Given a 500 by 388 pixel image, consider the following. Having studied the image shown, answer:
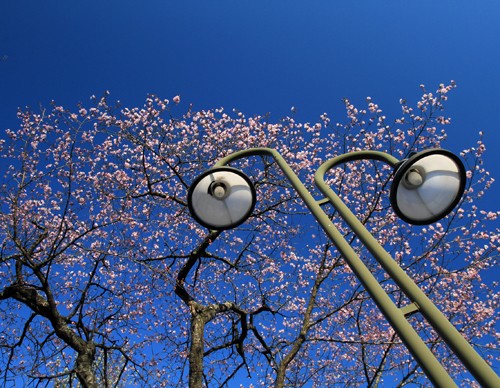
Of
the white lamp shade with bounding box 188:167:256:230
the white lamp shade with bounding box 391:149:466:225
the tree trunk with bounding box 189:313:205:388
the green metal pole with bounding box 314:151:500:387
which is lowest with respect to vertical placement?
the green metal pole with bounding box 314:151:500:387

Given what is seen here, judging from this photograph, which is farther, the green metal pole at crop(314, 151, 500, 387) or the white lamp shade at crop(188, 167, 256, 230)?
the white lamp shade at crop(188, 167, 256, 230)

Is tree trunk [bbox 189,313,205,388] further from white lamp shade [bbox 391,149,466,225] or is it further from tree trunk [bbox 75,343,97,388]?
white lamp shade [bbox 391,149,466,225]

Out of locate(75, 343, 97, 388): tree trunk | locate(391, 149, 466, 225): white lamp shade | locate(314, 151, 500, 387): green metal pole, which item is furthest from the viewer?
locate(75, 343, 97, 388): tree trunk

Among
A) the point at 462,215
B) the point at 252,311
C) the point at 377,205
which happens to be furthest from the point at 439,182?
the point at 252,311

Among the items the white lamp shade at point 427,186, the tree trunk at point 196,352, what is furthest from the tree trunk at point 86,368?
the white lamp shade at point 427,186

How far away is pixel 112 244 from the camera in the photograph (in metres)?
8.91

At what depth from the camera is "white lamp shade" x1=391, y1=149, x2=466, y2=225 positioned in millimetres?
2504

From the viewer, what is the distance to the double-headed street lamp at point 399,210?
159cm

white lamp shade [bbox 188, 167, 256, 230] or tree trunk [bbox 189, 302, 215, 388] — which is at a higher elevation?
tree trunk [bbox 189, 302, 215, 388]

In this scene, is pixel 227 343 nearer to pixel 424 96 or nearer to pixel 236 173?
pixel 236 173

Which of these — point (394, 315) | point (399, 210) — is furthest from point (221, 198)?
point (394, 315)

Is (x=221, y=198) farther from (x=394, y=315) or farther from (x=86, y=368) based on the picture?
(x=86, y=368)

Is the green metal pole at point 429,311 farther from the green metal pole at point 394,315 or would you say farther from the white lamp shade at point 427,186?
the white lamp shade at point 427,186

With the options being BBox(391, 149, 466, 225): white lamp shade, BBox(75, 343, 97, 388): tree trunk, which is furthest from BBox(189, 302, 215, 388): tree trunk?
BBox(391, 149, 466, 225): white lamp shade
